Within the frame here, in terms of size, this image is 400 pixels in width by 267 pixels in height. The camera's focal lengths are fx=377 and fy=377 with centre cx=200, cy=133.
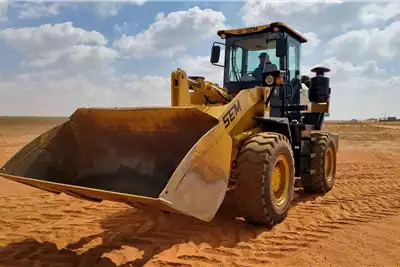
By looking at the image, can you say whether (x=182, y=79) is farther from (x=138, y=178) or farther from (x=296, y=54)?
(x=296, y=54)

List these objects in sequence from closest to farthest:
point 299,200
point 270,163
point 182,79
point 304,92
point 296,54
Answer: point 270,163 → point 182,79 → point 299,200 → point 296,54 → point 304,92

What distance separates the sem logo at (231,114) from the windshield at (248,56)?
165cm

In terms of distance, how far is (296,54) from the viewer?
7.07 m

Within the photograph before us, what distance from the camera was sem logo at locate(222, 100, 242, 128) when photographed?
15.2 ft

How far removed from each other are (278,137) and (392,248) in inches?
70.3

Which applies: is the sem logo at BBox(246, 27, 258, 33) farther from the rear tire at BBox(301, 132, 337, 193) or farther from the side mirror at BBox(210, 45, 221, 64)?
the rear tire at BBox(301, 132, 337, 193)

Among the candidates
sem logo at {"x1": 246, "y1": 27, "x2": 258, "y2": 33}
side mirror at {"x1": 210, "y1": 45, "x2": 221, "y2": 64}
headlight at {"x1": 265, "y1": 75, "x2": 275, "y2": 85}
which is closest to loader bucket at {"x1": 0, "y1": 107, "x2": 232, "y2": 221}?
headlight at {"x1": 265, "y1": 75, "x2": 275, "y2": 85}

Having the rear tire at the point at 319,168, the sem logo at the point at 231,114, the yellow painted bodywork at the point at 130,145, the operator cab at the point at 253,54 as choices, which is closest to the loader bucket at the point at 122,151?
the yellow painted bodywork at the point at 130,145

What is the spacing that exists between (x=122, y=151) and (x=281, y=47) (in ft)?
9.69

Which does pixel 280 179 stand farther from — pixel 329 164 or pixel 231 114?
pixel 329 164

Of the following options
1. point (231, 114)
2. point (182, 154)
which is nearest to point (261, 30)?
point (231, 114)

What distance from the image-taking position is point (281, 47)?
588 centimetres

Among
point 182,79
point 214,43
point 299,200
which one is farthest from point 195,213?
point 214,43

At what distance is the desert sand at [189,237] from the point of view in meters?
3.76
